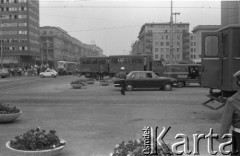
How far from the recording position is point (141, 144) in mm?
5023

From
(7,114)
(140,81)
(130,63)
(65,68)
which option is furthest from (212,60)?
(65,68)

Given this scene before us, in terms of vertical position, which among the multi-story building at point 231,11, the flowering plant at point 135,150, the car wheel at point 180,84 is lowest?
the car wheel at point 180,84

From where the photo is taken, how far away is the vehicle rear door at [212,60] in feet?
36.6

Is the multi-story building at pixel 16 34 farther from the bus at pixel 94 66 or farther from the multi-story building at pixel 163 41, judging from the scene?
the bus at pixel 94 66

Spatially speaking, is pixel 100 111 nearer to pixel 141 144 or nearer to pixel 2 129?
pixel 2 129

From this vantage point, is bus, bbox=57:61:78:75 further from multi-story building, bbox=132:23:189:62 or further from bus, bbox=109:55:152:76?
multi-story building, bbox=132:23:189:62

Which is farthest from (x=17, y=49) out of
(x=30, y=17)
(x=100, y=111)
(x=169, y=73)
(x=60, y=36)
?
(x=100, y=111)

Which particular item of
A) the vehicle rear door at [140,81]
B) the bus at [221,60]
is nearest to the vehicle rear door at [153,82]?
the vehicle rear door at [140,81]

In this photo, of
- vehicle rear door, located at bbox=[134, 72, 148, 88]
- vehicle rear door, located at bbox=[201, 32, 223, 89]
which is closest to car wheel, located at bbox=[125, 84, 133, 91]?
Answer: vehicle rear door, located at bbox=[134, 72, 148, 88]

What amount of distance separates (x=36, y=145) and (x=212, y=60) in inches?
280

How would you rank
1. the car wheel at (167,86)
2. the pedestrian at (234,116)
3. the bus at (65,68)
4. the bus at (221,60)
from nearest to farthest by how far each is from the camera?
the pedestrian at (234,116) → the bus at (221,60) → the car wheel at (167,86) → the bus at (65,68)

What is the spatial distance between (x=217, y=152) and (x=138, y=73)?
1903cm

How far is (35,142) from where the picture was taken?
636 centimetres

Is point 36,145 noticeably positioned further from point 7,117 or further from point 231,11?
point 231,11
